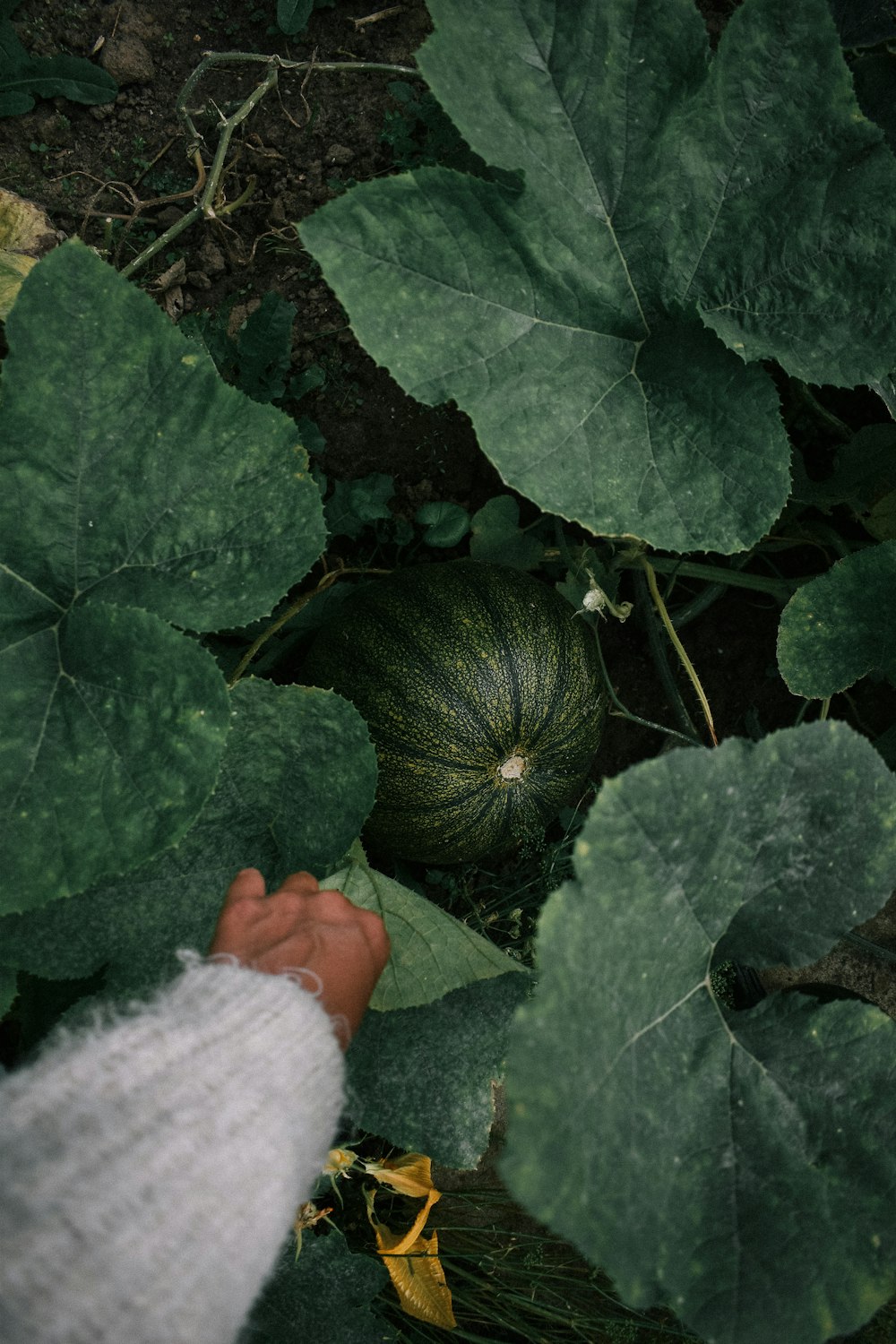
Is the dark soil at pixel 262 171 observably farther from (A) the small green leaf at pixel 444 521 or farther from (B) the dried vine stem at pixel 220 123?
(A) the small green leaf at pixel 444 521

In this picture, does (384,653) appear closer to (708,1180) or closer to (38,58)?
(708,1180)

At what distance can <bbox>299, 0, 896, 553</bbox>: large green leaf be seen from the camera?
1.65m

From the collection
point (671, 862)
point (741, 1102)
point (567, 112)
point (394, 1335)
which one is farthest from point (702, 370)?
point (394, 1335)

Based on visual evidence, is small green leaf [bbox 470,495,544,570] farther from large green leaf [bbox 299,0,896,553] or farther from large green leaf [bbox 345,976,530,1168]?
large green leaf [bbox 345,976,530,1168]

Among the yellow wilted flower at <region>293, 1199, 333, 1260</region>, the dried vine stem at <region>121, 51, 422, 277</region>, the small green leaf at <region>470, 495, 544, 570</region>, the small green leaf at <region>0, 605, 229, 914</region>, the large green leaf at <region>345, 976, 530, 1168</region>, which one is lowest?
the yellow wilted flower at <region>293, 1199, 333, 1260</region>

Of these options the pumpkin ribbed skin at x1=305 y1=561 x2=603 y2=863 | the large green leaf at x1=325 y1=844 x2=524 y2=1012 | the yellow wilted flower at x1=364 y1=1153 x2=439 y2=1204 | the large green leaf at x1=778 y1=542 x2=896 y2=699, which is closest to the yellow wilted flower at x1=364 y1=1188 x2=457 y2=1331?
the yellow wilted flower at x1=364 y1=1153 x2=439 y2=1204

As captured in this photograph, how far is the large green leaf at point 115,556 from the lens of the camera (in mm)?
1601

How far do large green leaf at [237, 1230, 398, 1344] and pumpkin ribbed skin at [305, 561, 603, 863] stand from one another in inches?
33.1

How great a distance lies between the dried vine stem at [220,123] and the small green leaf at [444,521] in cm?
79

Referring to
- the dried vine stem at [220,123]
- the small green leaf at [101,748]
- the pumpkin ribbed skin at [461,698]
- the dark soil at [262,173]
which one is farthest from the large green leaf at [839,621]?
the dried vine stem at [220,123]

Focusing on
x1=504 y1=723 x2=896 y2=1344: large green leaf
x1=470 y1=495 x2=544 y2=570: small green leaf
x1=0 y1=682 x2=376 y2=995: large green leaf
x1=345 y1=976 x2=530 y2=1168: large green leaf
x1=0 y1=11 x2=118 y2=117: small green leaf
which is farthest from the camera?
x1=470 y1=495 x2=544 y2=570: small green leaf

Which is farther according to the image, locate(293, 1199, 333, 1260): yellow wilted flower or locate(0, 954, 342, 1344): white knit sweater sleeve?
locate(293, 1199, 333, 1260): yellow wilted flower

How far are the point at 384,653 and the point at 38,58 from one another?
150 cm

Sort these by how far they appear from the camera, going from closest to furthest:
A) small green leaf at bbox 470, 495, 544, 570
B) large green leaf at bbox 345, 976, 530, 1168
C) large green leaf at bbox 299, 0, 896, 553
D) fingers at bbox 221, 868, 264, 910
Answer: fingers at bbox 221, 868, 264, 910
large green leaf at bbox 299, 0, 896, 553
large green leaf at bbox 345, 976, 530, 1168
small green leaf at bbox 470, 495, 544, 570
